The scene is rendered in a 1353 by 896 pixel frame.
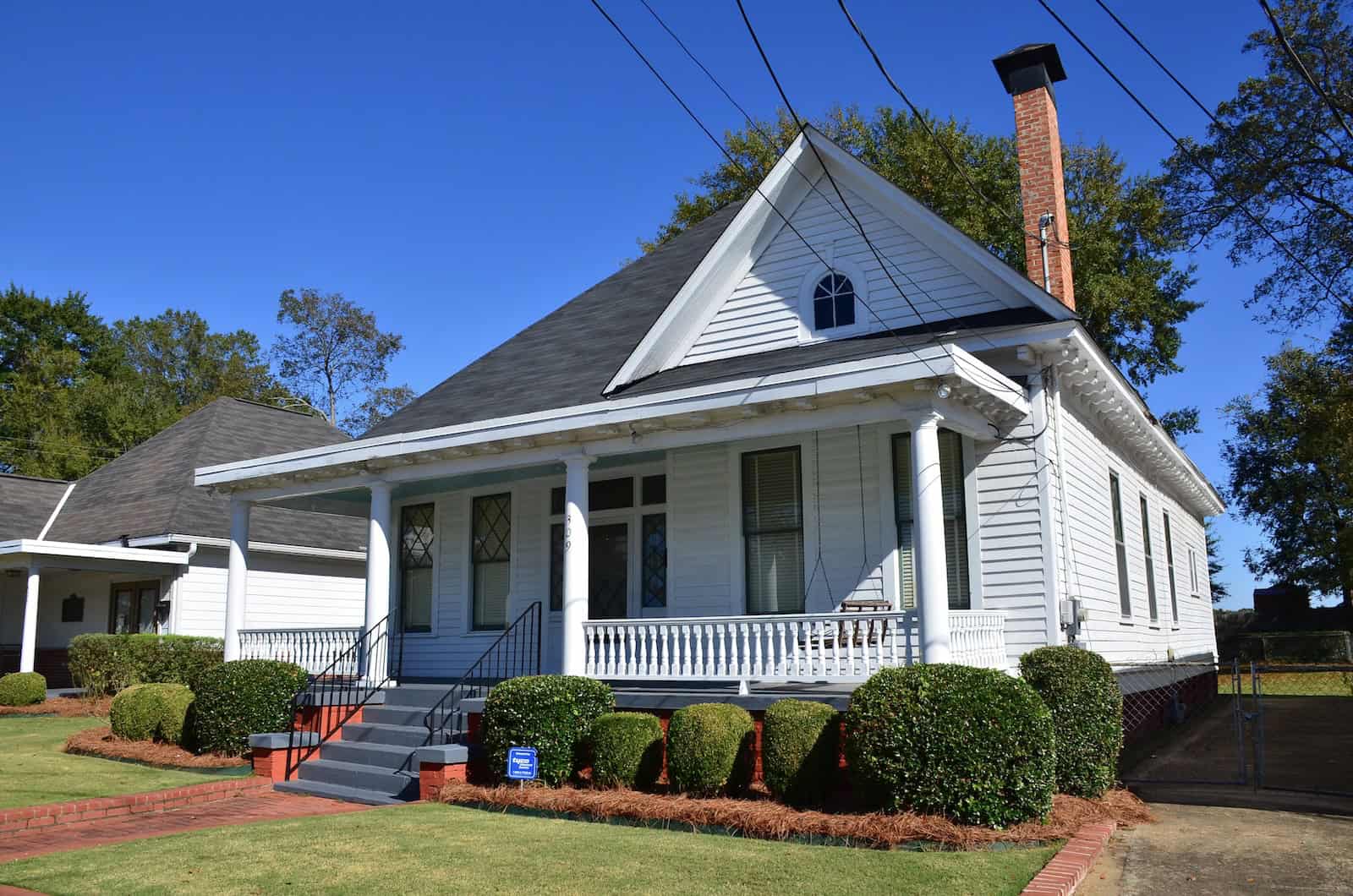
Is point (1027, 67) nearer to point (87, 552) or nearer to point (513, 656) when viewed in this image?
point (513, 656)

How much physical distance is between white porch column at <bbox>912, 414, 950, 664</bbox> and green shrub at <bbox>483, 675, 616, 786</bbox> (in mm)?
3483

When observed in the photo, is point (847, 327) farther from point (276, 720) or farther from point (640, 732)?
point (276, 720)

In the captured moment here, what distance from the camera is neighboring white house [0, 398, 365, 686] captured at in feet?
76.3

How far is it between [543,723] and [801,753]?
9.23 feet

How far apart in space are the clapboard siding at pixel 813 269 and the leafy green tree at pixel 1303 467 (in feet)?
65.7

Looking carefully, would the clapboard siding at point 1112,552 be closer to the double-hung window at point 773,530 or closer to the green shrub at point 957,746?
the double-hung window at point 773,530

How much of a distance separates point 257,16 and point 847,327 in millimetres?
7936

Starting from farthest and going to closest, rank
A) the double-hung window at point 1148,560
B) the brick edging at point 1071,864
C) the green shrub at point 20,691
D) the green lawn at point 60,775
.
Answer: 1. the green shrub at point 20,691
2. the double-hung window at point 1148,560
3. the green lawn at point 60,775
4. the brick edging at point 1071,864

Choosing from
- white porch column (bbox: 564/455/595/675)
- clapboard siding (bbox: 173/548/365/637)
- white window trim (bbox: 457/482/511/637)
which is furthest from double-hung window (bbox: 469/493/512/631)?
clapboard siding (bbox: 173/548/365/637)

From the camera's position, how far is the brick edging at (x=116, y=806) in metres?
9.77

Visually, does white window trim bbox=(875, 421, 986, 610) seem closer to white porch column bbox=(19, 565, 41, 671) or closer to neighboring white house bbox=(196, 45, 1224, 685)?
neighboring white house bbox=(196, 45, 1224, 685)

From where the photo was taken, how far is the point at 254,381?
178 ft

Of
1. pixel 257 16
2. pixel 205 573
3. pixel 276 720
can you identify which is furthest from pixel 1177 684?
pixel 205 573

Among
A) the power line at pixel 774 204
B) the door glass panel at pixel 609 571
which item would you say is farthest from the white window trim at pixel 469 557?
the power line at pixel 774 204
